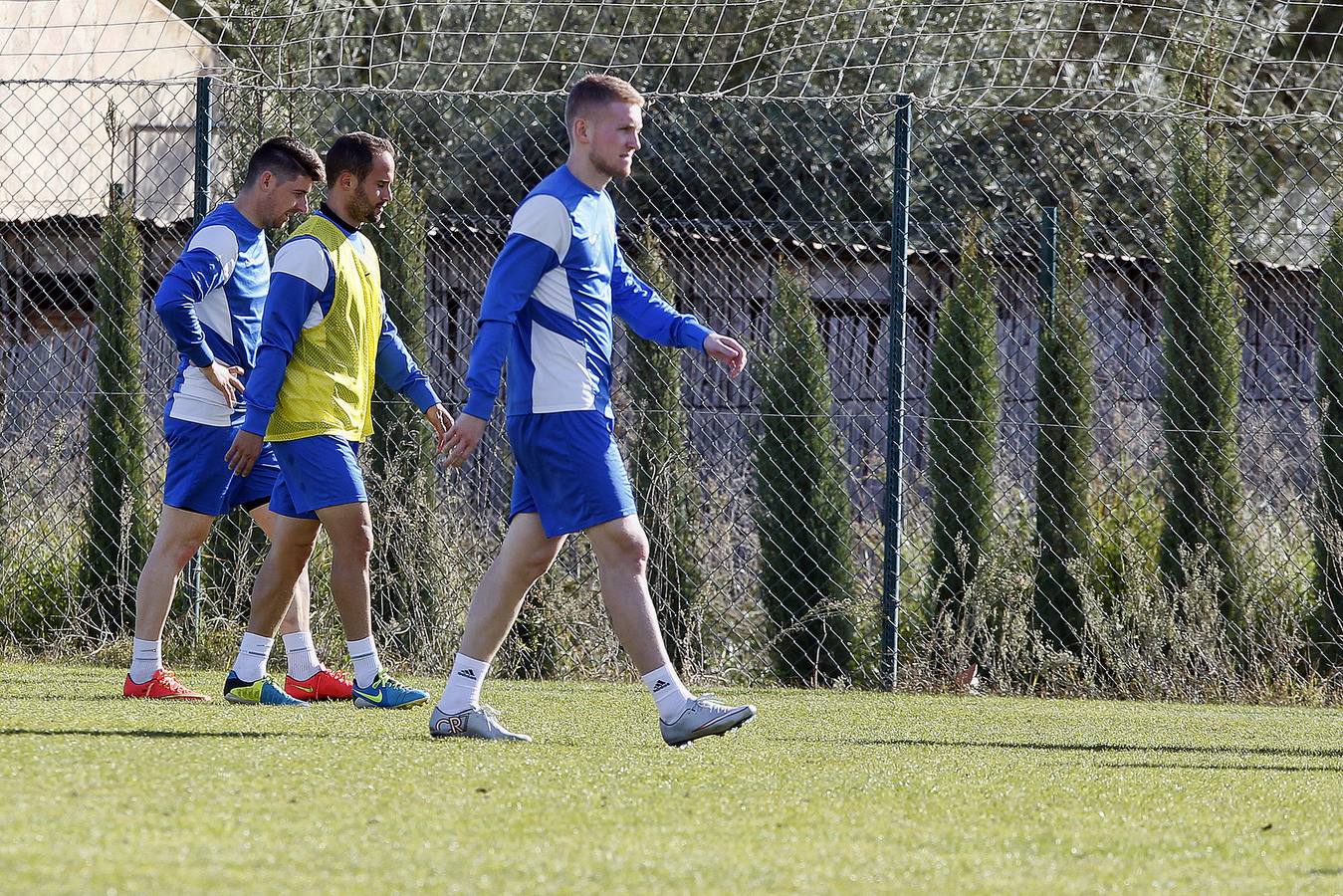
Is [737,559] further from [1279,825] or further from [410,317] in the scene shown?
[1279,825]

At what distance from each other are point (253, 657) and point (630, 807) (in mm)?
2259

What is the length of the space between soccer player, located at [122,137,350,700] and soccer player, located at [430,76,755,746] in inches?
45.1

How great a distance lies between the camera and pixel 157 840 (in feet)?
8.39

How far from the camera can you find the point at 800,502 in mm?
7609

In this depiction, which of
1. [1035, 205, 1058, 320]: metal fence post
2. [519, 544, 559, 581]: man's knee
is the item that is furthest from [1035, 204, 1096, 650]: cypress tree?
[519, 544, 559, 581]: man's knee

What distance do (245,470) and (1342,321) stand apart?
18.4ft

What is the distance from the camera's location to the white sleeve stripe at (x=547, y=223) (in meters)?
3.98

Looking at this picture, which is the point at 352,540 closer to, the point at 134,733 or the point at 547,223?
the point at 134,733

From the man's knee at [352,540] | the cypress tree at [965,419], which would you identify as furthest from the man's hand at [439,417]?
the cypress tree at [965,419]

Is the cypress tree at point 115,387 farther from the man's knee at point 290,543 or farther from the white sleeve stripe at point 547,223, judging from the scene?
the white sleeve stripe at point 547,223

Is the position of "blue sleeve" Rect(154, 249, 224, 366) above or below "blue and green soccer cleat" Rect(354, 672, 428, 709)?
above

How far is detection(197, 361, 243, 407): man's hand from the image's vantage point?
4879 mm

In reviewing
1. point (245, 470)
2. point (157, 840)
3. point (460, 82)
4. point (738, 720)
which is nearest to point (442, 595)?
point (245, 470)

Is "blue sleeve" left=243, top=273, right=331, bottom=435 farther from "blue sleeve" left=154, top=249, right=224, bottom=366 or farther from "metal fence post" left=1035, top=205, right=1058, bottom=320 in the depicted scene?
"metal fence post" left=1035, top=205, right=1058, bottom=320
